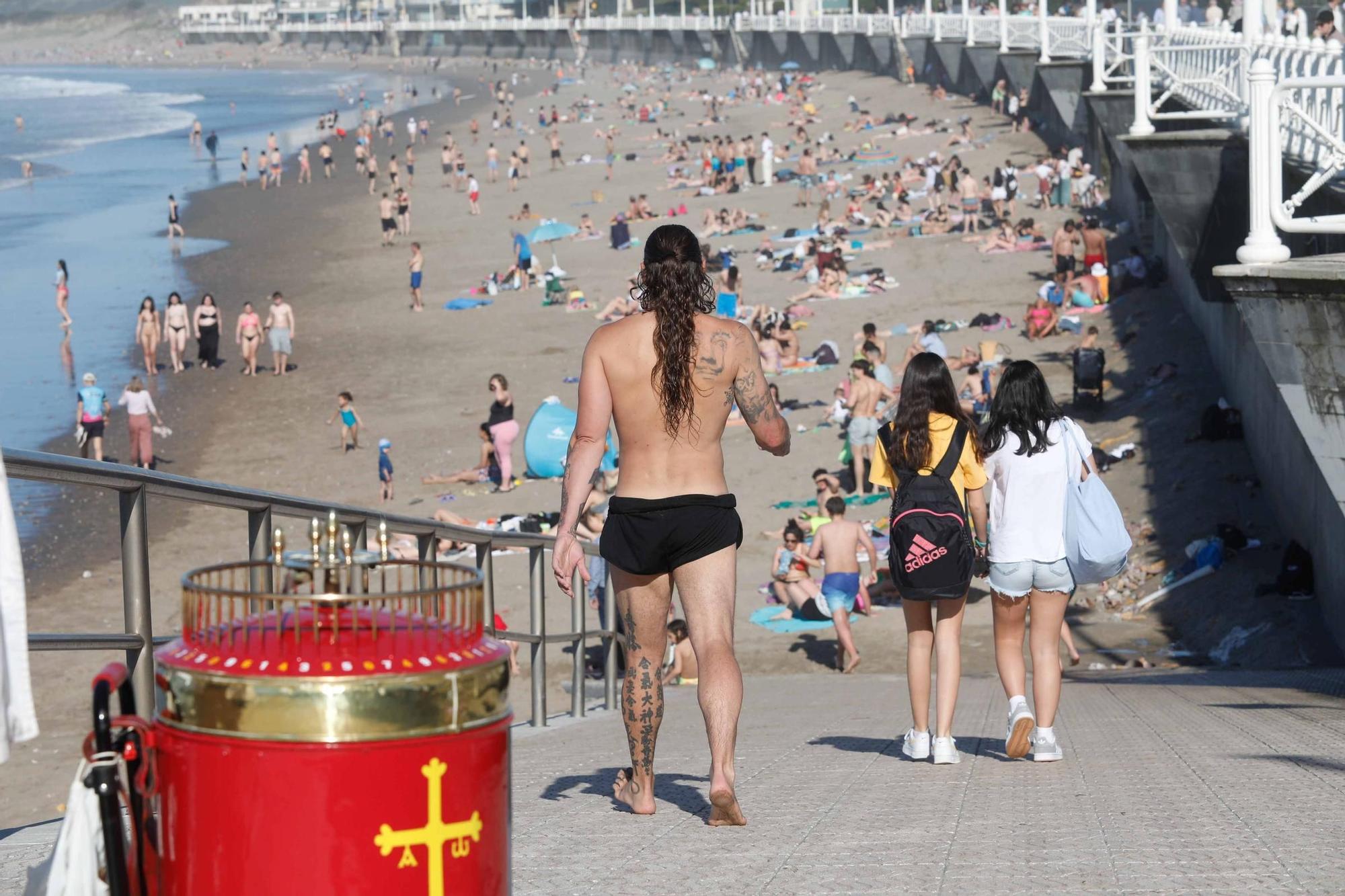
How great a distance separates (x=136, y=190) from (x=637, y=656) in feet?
165

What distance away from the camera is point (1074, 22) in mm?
37406

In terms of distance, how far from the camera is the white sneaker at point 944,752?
587 cm

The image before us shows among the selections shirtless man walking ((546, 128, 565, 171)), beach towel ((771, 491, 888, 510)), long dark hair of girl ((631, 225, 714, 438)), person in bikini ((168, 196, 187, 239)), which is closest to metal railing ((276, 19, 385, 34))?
shirtless man walking ((546, 128, 565, 171))

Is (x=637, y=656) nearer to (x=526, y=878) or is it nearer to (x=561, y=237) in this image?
(x=526, y=878)

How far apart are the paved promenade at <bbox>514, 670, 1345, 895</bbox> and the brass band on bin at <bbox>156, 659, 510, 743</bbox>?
156cm

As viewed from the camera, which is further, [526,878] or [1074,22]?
[1074,22]

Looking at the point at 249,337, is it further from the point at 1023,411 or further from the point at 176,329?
the point at 1023,411

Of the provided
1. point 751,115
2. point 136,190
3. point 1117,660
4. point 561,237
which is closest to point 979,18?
point 751,115

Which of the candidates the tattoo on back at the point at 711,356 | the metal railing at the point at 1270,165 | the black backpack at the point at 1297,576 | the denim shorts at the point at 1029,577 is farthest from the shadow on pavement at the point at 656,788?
the black backpack at the point at 1297,576

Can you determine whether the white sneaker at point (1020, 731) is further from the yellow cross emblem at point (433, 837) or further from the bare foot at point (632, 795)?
the yellow cross emblem at point (433, 837)

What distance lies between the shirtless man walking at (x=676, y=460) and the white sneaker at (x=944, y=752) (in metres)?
1.56

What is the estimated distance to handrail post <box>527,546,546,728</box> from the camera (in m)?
7.50

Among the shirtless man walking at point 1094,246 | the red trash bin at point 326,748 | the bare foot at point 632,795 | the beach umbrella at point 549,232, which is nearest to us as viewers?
the red trash bin at point 326,748

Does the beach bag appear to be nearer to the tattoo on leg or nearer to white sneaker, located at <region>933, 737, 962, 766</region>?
white sneaker, located at <region>933, 737, 962, 766</region>
